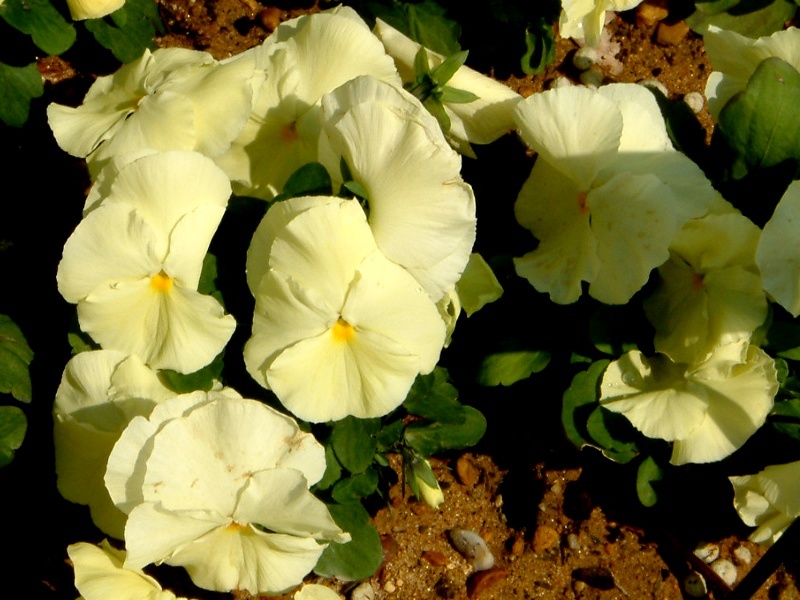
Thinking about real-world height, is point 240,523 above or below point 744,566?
above

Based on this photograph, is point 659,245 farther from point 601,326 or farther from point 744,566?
point 744,566

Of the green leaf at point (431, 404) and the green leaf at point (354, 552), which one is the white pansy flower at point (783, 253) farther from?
the green leaf at point (354, 552)

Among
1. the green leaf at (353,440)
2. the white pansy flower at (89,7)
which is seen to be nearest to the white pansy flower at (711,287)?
the green leaf at (353,440)

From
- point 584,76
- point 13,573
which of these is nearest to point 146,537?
point 13,573

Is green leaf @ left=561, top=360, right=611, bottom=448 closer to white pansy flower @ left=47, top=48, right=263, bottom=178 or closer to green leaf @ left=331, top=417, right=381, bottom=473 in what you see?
green leaf @ left=331, top=417, right=381, bottom=473

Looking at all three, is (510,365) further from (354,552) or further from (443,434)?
(354,552)

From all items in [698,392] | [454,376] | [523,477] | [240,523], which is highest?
[240,523]

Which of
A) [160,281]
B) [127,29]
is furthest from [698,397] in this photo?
[127,29]
